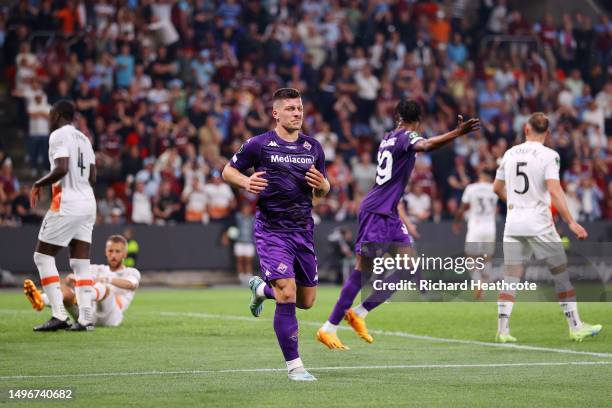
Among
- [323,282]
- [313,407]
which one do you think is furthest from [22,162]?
[313,407]

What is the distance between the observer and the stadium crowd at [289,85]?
2522 cm

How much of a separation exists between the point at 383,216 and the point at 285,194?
9.63 feet

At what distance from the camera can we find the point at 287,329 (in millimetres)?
9164

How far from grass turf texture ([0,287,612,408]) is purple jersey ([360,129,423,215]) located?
144 cm

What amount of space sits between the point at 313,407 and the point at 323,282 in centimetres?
1907

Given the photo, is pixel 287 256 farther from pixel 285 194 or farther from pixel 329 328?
pixel 329 328

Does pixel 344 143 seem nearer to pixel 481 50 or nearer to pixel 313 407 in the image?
pixel 481 50

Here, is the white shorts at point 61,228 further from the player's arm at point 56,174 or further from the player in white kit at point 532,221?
the player in white kit at point 532,221

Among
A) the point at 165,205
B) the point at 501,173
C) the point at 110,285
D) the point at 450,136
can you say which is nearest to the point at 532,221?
the point at 501,173

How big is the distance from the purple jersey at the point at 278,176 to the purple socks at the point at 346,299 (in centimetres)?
224

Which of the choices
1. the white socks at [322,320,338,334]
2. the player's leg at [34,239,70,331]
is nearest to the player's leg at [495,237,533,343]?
the white socks at [322,320,338,334]

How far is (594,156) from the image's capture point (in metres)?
30.0

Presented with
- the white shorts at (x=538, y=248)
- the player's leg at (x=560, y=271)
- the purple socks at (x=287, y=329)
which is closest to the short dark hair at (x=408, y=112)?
the white shorts at (x=538, y=248)

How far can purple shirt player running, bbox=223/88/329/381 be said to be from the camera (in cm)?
930
